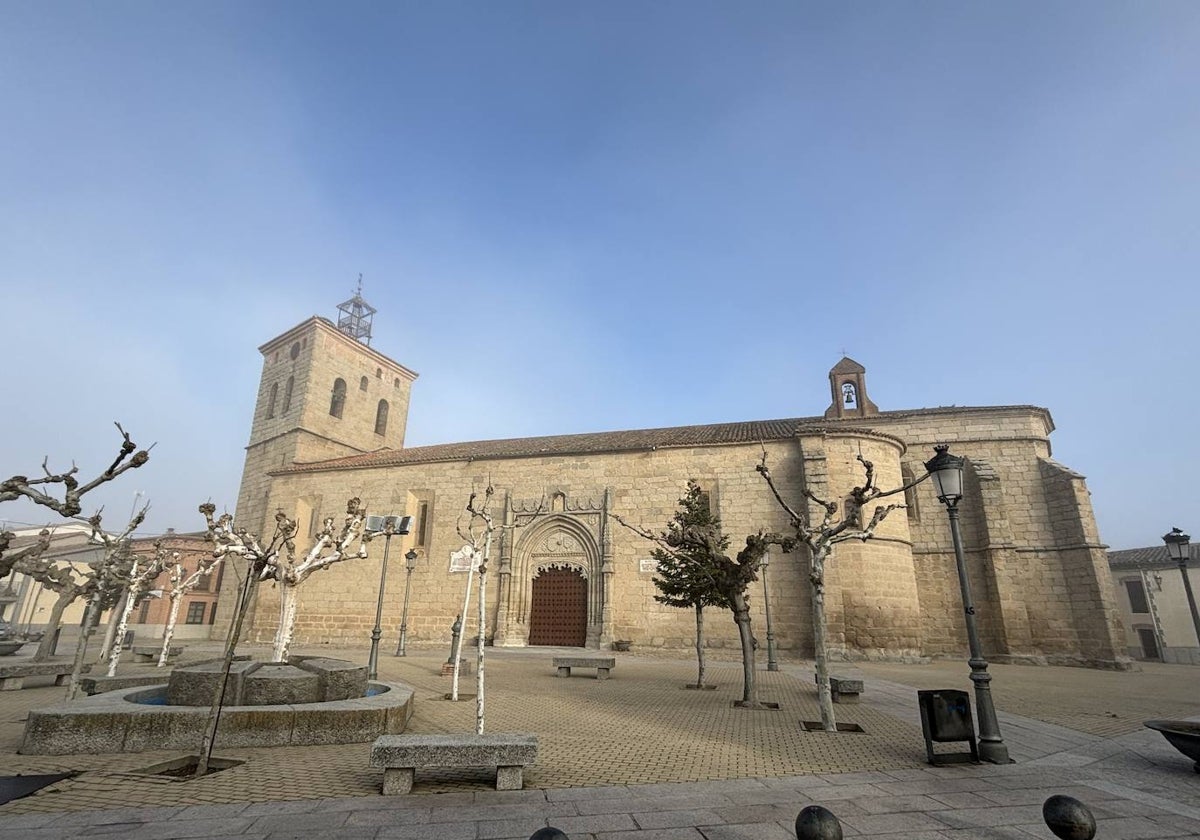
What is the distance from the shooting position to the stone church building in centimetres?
2069

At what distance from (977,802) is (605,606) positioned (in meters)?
17.7

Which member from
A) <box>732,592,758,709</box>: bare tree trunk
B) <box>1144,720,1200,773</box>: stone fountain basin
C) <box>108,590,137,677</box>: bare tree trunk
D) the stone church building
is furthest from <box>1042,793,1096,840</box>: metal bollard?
the stone church building

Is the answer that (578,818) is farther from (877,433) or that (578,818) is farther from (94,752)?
(877,433)

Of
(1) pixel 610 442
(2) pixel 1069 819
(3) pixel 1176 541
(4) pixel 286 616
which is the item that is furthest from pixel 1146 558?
(4) pixel 286 616

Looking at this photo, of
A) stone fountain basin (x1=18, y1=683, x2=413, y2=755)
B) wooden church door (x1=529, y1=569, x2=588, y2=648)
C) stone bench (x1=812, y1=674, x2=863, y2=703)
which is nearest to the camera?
stone fountain basin (x1=18, y1=683, x2=413, y2=755)

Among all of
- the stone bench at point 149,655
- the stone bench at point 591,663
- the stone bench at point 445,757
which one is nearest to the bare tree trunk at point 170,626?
the stone bench at point 149,655

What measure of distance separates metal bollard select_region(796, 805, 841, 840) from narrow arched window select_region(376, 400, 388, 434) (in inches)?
1485

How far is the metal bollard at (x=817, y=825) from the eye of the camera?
2893 millimetres

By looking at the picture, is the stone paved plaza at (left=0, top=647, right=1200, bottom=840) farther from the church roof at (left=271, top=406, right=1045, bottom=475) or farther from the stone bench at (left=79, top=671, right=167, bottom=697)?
the church roof at (left=271, top=406, right=1045, bottom=475)

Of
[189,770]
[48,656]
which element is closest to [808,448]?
[189,770]

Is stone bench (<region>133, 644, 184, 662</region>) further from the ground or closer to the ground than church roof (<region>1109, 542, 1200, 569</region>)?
closer to the ground

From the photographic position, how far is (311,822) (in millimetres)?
4242

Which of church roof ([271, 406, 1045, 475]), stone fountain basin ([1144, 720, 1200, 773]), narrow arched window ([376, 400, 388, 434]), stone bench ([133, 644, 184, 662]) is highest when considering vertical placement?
narrow arched window ([376, 400, 388, 434])

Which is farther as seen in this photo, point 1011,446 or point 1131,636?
point 1131,636
